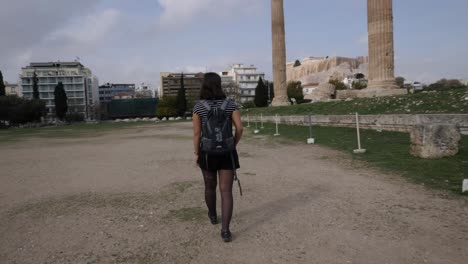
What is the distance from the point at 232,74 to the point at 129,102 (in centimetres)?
4345

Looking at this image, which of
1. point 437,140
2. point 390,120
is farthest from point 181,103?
point 437,140

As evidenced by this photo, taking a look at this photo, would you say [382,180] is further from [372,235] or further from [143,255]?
[143,255]

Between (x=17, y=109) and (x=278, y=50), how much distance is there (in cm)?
5229

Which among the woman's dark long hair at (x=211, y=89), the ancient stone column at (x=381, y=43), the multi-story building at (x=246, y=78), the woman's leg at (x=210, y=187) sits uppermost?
the multi-story building at (x=246, y=78)

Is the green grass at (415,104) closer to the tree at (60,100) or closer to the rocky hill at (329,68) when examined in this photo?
the tree at (60,100)

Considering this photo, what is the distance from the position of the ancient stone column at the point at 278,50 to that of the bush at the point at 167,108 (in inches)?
2089

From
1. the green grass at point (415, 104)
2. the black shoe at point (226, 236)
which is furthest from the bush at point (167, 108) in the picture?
the black shoe at point (226, 236)

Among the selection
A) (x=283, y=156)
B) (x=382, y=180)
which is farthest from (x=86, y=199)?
(x=283, y=156)

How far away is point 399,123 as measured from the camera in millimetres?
14109

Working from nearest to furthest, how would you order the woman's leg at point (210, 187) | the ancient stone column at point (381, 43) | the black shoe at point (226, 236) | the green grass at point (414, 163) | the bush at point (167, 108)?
1. the black shoe at point (226, 236)
2. the woman's leg at point (210, 187)
3. the green grass at point (414, 163)
4. the ancient stone column at point (381, 43)
5. the bush at point (167, 108)

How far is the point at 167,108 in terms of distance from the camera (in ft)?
289

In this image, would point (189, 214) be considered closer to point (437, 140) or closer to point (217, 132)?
point (217, 132)

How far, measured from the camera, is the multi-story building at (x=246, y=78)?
434 feet

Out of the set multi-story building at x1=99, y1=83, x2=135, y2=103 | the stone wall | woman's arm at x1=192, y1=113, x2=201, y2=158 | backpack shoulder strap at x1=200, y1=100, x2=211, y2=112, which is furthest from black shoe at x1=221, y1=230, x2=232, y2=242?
multi-story building at x1=99, y1=83, x2=135, y2=103
